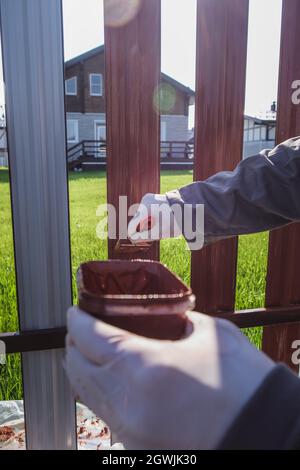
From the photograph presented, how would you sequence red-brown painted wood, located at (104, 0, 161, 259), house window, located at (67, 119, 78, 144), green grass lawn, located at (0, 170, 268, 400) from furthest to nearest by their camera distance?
1. house window, located at (67, 119, 78, 144)
2. green grass lawn, located at (0, 170, 268, 400)
3. red-brown painted wood, located at (104, 0, 161, 259)

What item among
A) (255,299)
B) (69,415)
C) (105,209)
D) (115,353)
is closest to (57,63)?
(105,209)

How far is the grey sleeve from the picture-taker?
4.34ft

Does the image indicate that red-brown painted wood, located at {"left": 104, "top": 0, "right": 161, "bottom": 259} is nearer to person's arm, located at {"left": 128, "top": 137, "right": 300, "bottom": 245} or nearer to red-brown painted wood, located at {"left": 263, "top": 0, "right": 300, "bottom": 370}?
person's arm, located at {"left": 128, "top": 137, "right": 300, "bottom": 245}

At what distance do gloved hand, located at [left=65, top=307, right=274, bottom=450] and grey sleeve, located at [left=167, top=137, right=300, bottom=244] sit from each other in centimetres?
64

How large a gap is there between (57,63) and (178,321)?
1.04 m

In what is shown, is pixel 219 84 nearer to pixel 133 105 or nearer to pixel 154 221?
pixel 133 105

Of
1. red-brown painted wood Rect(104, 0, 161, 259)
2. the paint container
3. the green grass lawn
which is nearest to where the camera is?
the paint container

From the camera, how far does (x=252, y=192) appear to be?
133 cm

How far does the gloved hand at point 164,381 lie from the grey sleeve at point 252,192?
2.10ft

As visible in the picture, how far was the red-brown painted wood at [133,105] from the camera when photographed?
4.84 ft

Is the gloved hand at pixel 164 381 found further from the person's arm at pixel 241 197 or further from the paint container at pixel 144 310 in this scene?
the person's arm at pixel 241 197

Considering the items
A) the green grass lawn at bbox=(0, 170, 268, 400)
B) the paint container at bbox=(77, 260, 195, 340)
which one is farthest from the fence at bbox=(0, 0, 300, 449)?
the paint container at bbox=(77, 260, 195, 340)

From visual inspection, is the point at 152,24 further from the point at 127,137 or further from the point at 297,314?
the point at 297,314

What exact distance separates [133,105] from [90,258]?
119 cm
